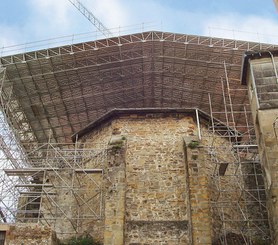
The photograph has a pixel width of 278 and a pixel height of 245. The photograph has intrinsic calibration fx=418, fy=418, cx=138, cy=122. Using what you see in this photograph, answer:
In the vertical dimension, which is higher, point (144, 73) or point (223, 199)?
point (144, 73)

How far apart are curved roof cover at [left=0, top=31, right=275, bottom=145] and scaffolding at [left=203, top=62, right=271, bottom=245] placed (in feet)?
23.6

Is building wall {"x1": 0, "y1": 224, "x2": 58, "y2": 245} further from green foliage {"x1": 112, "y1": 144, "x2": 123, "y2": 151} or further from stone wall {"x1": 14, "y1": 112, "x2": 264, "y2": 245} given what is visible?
green foliage {"x1": 112, "y1": 144, "x2": 123, "y2": 151}

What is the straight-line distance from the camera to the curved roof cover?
77.3 feet

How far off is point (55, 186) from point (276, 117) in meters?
9.34

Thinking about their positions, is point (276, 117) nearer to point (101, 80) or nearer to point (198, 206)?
point (198, 206)

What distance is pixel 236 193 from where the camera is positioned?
16.6 meters

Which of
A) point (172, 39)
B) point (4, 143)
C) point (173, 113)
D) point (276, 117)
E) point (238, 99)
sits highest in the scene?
point (172, 39)

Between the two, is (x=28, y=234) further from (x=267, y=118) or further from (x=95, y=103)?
(x=95, y=103)

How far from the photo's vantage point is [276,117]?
13.4 meters

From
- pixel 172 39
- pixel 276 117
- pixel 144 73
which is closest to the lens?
pixel 276 117

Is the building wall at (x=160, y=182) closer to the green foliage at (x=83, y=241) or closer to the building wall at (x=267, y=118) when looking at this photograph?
the green foliage at (x=83, y=241)

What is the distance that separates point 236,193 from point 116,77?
11.6 meters

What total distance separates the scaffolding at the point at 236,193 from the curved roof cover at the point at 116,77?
23.6 ft

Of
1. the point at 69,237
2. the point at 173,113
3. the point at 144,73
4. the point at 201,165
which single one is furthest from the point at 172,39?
the point at 69,237
